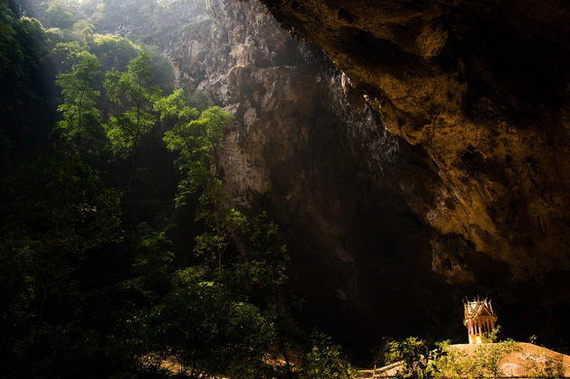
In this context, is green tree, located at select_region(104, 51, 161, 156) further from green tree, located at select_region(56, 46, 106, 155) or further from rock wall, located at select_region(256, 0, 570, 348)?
rock wall, located at select_region(256, 0, 570, 348)

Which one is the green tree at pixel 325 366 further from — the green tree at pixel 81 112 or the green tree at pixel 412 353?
the green tree at pixel 81 112

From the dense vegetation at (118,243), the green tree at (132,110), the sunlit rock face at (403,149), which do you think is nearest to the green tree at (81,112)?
the dense vegetation at (118,243)

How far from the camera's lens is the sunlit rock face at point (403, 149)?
11344 mm

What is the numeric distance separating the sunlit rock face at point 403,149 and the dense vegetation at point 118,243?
10.8 ft

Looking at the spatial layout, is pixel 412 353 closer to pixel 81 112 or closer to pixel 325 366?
pixel 325 366

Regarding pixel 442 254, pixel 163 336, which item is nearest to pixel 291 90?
pixel 442 254

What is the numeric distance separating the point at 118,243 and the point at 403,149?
15035mm

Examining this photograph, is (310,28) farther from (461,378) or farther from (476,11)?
(461,378)

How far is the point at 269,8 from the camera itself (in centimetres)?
1245

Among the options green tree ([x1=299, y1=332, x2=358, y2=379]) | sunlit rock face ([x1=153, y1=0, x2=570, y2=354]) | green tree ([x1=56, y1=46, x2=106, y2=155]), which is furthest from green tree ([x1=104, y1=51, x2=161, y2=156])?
green tree ([x1=299, y1=332, x2=358, y2=379])

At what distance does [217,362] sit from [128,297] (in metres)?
10.3

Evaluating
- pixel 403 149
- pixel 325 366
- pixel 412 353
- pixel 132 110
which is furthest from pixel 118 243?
pixel 412 353

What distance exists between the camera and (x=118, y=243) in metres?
18.5

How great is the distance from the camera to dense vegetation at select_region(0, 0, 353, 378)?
27.6ft
